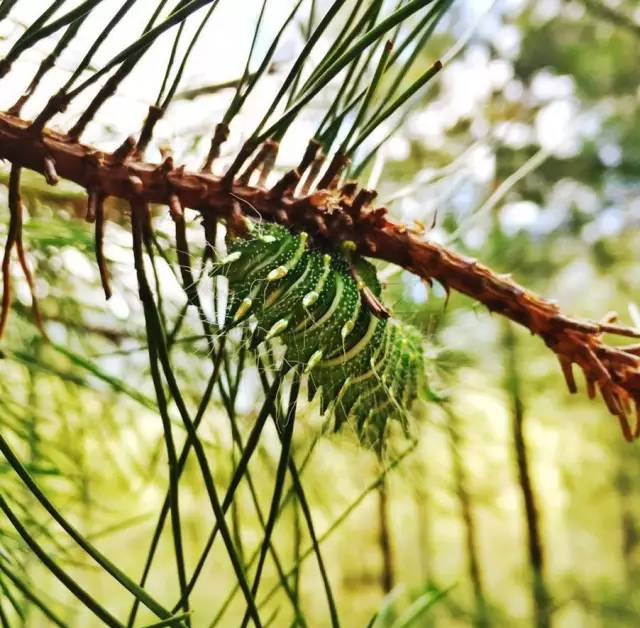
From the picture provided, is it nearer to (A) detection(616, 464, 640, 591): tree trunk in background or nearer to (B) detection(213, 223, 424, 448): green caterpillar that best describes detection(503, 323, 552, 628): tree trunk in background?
(A) detection(616, 464, 640, 591): tree trunk in background

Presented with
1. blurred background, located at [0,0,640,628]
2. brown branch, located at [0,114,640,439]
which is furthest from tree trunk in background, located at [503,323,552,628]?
brown branch, located at [0,114,640,439]

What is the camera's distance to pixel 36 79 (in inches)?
6.7

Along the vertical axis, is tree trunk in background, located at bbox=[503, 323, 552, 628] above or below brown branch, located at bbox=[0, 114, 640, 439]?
above

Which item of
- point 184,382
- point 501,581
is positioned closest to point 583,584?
point 501,581

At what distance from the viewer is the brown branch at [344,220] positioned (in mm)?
175

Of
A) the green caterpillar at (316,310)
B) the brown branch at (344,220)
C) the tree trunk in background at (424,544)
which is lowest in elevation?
the green caterpillar at (316,310)

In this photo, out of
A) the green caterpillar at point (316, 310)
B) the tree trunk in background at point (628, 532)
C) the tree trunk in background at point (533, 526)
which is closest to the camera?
the green caterpillar at point (316, 310)

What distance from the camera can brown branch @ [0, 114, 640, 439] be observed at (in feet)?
0.57

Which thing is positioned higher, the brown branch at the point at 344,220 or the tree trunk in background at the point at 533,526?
the tree trunk in background at the point at 533,526

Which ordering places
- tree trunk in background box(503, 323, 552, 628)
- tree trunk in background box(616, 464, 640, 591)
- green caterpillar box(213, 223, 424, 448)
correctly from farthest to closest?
tree trunk in background box(616, 464, 640, 591) < tree trunk in background box(503, 323, 552, 628) < green caterpillar box(213, 223, 424, 448)

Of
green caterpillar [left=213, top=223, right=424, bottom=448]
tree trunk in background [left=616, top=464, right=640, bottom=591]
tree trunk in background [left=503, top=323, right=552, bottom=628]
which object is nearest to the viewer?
green caterpillar [left=213, top=223, right=424, bottom=448]

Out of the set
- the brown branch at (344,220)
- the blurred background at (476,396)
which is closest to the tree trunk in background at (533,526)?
the blurred background at (476,396)

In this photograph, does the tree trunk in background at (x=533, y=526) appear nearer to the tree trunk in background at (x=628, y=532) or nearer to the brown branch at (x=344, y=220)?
the tree trunk in background at (x=628, y=532)

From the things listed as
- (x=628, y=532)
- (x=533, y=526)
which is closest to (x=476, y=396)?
(x=533, y=526)
